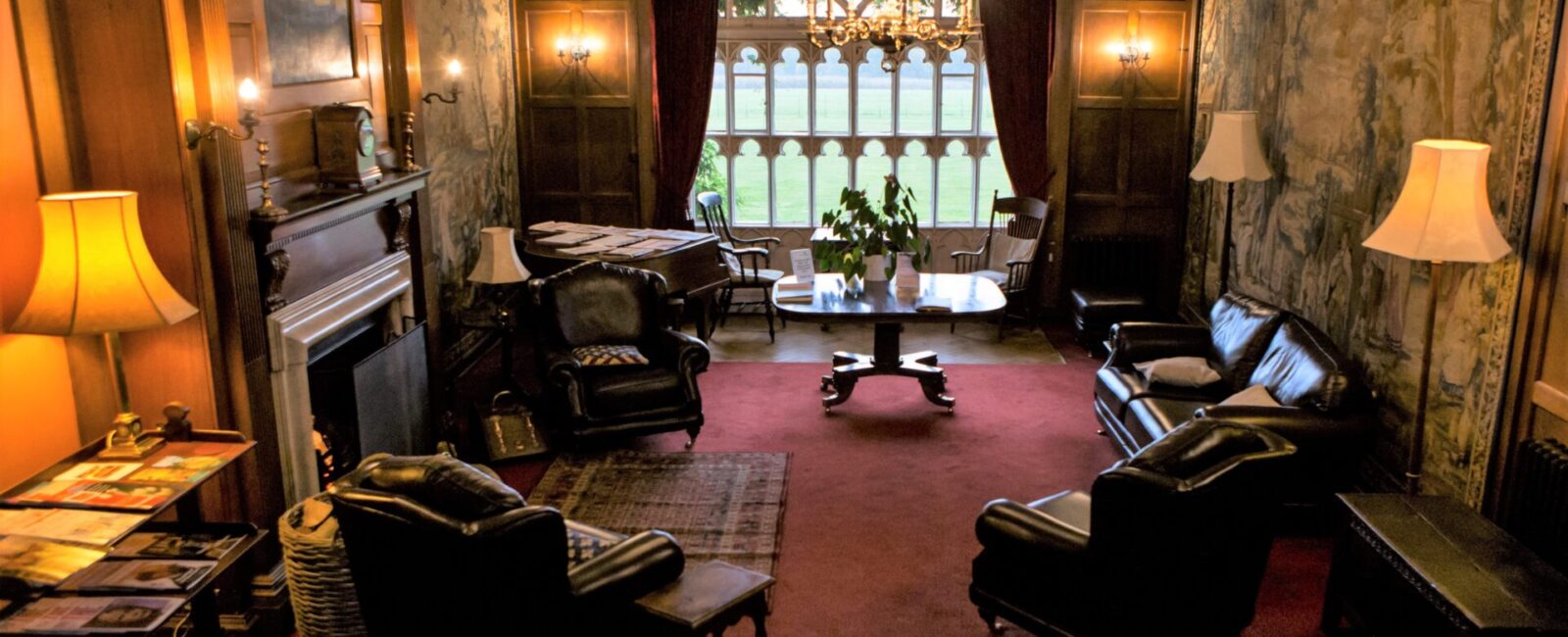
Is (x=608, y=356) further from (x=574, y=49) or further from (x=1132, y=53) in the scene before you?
(x=1132, y=53)

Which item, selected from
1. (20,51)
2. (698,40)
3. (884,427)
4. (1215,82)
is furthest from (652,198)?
(20,51)

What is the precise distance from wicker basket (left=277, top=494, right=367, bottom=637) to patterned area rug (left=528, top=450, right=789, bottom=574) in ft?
4.85

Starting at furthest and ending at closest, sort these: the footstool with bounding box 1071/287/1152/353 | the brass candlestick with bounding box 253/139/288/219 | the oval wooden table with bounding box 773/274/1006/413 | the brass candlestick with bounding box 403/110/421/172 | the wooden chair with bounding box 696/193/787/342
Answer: the wooden chair with bounding box 696/193/787/342, the footstool with bounding box 1071/287/1152/353, the oval wooden table with bounding box 773/274/1006/413, the brass candlestick with bounding box 403/110/421/172, the brass candlestick with bounding box 253/139/288/219

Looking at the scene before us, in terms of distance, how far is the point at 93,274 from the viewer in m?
3.46

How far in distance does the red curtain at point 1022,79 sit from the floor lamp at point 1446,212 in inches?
179

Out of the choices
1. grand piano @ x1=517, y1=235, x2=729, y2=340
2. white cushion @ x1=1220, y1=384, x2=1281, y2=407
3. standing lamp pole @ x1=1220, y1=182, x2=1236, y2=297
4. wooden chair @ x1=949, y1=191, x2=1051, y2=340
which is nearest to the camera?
white cushion @ x1=1220, y1=384, x2=1281, y2=407

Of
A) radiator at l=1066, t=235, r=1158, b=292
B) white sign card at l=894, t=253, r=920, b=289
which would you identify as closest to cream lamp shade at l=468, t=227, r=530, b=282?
white sign card at l=894, t=253, r=920, b=289

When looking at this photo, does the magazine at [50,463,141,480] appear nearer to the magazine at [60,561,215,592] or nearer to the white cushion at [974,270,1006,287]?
the magazine at [60,561,215,592]

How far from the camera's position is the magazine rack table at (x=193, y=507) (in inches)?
132

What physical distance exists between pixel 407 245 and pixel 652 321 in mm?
1452

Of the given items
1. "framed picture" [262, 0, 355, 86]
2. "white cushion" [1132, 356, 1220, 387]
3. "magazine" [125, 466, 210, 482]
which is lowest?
"white cushion" [1132, 356, 1220, 387]

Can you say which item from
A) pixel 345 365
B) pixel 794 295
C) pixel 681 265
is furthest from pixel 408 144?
pixel 794 295

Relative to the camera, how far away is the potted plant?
23.1 feet

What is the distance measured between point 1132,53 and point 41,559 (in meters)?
7.66
